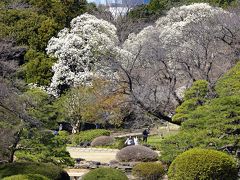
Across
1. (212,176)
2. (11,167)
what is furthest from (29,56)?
(212,176)

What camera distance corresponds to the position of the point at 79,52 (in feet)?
106

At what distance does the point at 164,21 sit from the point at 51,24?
9.82 m

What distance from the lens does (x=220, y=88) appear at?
13.4 metres

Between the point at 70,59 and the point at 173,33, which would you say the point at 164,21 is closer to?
the point at 173,33

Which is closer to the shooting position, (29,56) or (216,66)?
(216,66)

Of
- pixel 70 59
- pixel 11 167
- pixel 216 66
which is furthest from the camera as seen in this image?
pixel 70 59

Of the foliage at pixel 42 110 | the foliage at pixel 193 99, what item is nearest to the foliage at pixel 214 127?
the foliage at pixel 193 99

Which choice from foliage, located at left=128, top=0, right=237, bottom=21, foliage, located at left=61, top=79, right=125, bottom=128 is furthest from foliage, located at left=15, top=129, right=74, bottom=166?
foliage, located at left=128, top=0, right=237, bottom=21

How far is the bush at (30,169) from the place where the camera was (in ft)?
39.7

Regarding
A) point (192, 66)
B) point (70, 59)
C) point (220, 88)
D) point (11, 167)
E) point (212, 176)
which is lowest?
point (212, 176)

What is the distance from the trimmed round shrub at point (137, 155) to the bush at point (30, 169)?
28.0 feet

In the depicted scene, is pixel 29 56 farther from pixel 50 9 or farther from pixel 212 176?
pixel 212 176

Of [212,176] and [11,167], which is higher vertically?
[11,167]

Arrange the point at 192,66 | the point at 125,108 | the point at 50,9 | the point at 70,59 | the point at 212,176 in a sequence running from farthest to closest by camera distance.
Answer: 1. the point at 50,9
2. the point at 70,59
3. the point at 125,108
4. the point at 192,66
5. the point at 212,176
